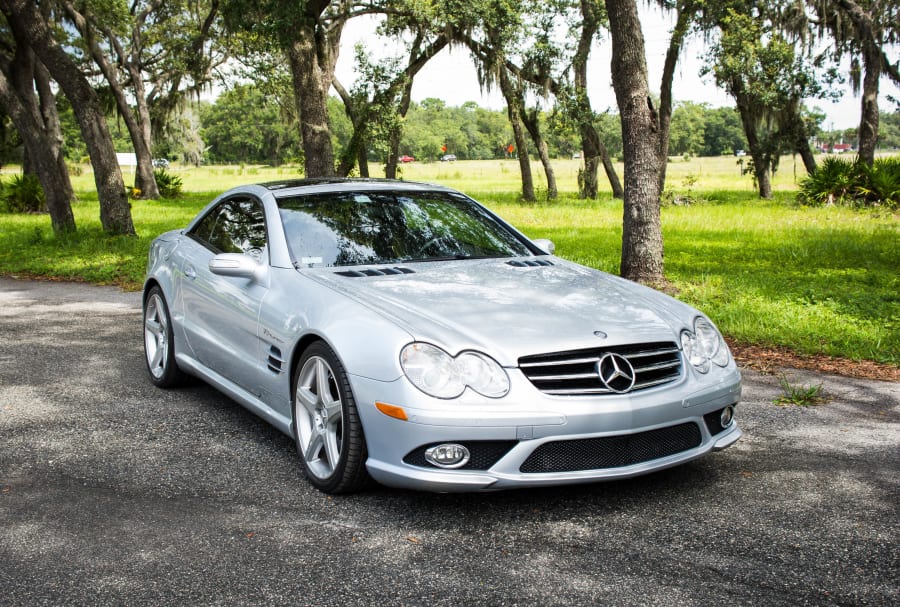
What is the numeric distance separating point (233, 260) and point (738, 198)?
81.8 feet

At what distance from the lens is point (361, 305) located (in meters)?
4.25

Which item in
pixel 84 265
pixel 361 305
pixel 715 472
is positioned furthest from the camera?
pixel 84 265

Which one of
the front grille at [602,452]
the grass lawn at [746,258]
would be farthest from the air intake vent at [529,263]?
the grass lawn at [746,258]

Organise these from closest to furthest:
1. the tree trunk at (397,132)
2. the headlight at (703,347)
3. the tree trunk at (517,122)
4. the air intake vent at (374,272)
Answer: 1. the headlight at (703,347)
2. the air intake vent at (374,272)
3. the tree trunk at (397,132)
4. the tree trunk at (517,122)

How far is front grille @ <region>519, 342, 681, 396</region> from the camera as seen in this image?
151 inches

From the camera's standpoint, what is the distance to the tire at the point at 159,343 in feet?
20.6

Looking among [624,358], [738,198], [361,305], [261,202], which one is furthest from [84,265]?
[738,198]

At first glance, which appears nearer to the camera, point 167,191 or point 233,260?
point 233,260

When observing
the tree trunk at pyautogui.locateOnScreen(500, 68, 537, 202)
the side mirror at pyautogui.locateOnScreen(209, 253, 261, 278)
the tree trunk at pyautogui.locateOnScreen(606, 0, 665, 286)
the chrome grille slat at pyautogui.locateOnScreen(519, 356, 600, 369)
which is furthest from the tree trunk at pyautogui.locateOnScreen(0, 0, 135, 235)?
the chrome grille slat at pyautogui.locateOnScreen(519, 356, 600, 369)

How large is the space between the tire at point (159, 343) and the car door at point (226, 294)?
1.43 feet

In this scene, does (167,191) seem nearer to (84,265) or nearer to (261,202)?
(84,265)

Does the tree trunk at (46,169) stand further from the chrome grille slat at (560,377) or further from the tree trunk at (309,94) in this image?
the chrome grille slat at (560,377)

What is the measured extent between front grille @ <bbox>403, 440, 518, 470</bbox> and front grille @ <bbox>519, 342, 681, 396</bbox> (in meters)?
0.30

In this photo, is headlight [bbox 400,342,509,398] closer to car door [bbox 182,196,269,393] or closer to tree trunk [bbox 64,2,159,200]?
car door [bbox 182,196,269,393]
